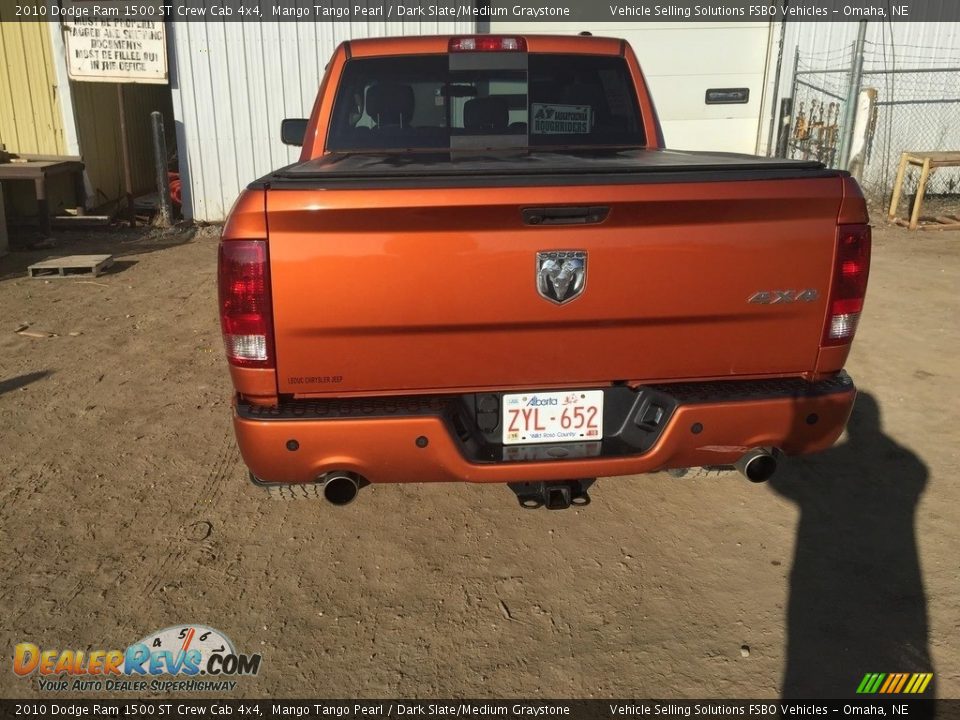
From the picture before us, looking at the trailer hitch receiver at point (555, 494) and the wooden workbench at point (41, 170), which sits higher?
the wooden workbench at point (41, 170)

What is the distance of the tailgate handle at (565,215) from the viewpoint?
2.32 meters

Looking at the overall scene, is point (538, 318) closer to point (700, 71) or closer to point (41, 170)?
point (41, 170)

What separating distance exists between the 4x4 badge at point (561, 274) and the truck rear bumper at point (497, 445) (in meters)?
0.43

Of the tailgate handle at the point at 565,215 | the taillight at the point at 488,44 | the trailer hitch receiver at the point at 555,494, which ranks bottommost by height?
the trailer hitch receiver at the point at 555,494

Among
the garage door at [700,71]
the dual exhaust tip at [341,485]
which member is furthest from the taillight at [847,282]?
the garage door at [700,71]

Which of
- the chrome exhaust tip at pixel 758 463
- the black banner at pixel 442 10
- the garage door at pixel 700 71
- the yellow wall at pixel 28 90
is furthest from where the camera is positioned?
the garage door at pixel 700 71

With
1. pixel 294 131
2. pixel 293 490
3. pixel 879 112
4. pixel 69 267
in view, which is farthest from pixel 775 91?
pixel 293 490

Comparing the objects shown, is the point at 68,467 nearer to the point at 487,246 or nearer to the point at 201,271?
the point at 487,246

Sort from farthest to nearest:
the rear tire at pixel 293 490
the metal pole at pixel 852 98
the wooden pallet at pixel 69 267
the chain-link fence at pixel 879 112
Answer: the chain-link fence at pixel 879 112
the metal pole at pixel 852 98
the wooden pallet at pixel 69 267
the rear tire at pixel 293 490

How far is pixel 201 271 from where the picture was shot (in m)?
8.02

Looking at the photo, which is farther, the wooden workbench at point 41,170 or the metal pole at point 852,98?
the metal pole at point 852,98

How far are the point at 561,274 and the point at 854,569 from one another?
5.55 feet

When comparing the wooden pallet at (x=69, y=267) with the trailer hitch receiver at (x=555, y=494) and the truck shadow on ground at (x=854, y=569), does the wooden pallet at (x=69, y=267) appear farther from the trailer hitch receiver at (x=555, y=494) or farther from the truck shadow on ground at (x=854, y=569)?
the truck shadow on ground at (x=854, y=569)

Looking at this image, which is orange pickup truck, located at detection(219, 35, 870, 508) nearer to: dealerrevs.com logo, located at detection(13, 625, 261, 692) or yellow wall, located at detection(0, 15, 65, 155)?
dealerrevs.com logo, located at detection(13, 625, 261, 692)
